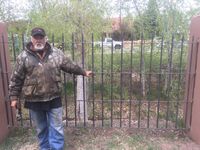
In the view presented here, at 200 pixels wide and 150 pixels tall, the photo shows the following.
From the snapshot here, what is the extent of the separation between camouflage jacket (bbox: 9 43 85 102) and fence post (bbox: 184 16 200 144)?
1926 millimetres

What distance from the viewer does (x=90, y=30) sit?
19.8ft

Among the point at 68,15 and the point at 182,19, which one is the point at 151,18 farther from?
the point at 68,15

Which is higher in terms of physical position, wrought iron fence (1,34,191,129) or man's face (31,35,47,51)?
man's face (31,35,47,51)

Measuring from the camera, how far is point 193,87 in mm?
4016

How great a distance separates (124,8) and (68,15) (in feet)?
11.3

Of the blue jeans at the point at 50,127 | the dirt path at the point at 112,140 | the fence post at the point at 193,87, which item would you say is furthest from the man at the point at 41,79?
the fence post at the point at 193,87

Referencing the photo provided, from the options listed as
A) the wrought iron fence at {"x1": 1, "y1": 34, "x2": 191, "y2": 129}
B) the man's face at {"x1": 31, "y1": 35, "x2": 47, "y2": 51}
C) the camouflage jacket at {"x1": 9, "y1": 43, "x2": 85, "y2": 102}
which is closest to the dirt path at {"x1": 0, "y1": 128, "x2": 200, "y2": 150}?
the wrought iron fence at {"x1": 1, "y1": 34, "x2": 191, "y2": 129}

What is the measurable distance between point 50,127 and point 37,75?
2.48ft

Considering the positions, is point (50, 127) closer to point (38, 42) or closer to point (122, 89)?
point (38, 42)

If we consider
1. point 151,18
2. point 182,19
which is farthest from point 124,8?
point 182,19

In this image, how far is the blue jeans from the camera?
3449 millimetres

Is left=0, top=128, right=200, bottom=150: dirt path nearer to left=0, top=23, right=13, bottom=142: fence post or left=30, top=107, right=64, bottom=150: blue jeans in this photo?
left=0, top=23, right=13, bottom=142: fence post

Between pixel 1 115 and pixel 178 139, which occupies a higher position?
pixel 1 115

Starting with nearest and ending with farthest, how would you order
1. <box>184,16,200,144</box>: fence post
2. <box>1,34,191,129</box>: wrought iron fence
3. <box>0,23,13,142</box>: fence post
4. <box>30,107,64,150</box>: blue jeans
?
<box>30,107,64,150</box>: blue jeans, <box>184,16,200,144</box>: fence post, <box>0,23,13,142</box>: fence post, <box>1,34,191,129</box>: wrought iron fence
